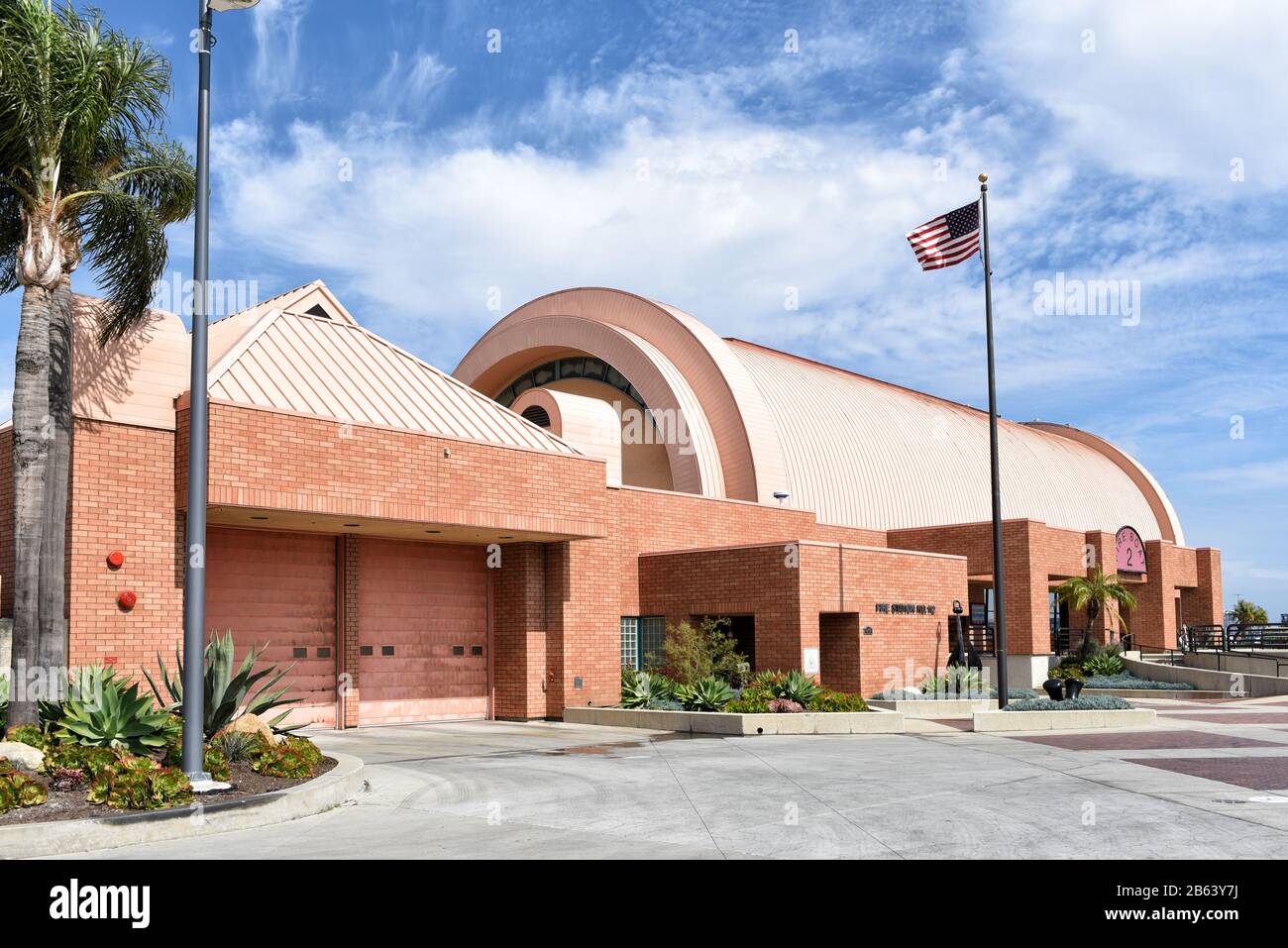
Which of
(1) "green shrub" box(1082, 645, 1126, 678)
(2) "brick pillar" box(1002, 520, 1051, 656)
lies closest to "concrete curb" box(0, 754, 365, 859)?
(2) "brick pillar" box(1002, 520, 1051, 656)

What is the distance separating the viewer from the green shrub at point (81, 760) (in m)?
12.0

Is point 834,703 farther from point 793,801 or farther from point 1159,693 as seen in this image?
point 1159,693

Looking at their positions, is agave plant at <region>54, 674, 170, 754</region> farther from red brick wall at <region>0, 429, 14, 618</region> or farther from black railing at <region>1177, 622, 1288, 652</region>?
black railing at <region>1177, 622, 1288, 652</region>

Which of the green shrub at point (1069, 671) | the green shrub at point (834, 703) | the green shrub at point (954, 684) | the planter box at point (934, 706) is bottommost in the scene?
the green shrub at point (1069, 671)

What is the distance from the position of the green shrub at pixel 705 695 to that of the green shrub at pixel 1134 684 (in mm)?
16982

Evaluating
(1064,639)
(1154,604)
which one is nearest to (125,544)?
(1064,639)

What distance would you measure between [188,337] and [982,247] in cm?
1635

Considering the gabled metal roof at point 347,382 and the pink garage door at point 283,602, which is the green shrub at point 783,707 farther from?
the pink garage door at point 283,602

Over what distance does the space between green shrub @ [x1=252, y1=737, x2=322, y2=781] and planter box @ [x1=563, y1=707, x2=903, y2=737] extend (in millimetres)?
10074

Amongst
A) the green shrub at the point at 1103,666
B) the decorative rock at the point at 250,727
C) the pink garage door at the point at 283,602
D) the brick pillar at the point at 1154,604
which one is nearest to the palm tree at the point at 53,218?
the decorative rock at the point at 250,727

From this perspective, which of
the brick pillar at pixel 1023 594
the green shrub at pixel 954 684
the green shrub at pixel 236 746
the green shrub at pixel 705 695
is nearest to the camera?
the green shrub at pixel 236 746

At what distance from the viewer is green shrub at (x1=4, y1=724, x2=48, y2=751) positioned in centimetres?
1328

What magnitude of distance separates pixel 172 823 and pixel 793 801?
20.7 feet
